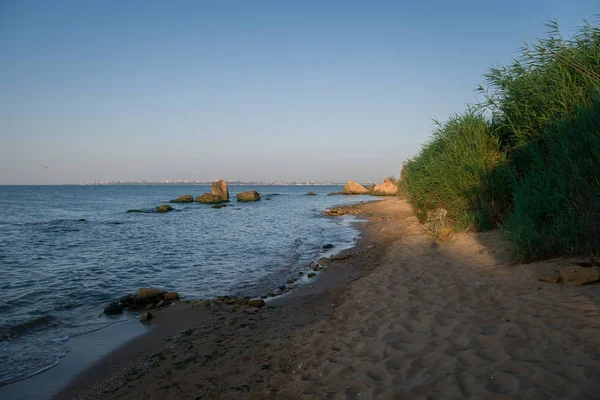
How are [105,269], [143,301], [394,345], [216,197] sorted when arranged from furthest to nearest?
[216,197] → [105,269] → [143,301] → [394,345]

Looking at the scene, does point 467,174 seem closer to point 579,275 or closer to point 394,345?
point 579,275

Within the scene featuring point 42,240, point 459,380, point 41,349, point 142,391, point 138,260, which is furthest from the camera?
point 42,240

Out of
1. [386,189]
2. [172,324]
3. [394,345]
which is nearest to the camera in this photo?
[394,345]

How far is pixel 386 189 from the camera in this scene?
7656 cm

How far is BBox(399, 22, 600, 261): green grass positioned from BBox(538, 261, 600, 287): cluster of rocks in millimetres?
762

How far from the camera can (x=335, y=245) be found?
18.0 m

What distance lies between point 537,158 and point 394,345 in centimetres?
677

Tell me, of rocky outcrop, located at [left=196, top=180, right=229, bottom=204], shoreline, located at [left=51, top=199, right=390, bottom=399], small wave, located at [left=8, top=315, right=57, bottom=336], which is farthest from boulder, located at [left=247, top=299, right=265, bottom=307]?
rocky outcrop, located at [left=196, top=180, right=229, bottom=204]

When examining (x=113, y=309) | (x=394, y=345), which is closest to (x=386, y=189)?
(x=113, y=309)

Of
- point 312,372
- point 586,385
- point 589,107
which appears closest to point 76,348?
point 312,372

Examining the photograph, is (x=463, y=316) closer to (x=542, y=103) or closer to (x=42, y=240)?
(x=542, y=103)

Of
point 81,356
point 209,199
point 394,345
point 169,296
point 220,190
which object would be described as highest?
point 220,190

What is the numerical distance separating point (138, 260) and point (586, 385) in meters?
15.7

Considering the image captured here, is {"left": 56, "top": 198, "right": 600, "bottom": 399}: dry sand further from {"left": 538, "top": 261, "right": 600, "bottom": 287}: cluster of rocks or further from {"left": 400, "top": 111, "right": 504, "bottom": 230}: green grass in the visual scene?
{"left": 400, "top": 111, "right": 504, "bottom": 230}: green grass
